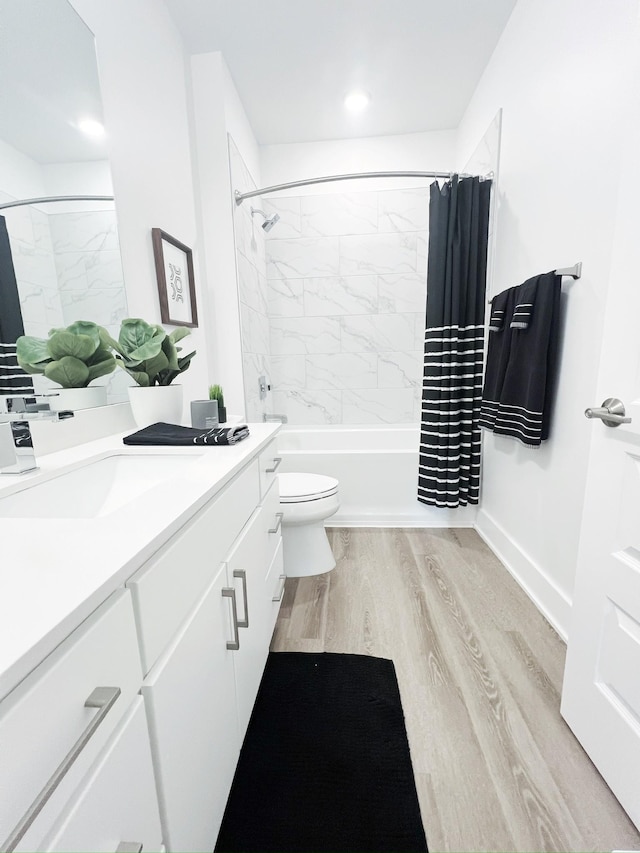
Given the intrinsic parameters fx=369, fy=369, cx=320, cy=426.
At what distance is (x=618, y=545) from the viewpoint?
35.4 inches

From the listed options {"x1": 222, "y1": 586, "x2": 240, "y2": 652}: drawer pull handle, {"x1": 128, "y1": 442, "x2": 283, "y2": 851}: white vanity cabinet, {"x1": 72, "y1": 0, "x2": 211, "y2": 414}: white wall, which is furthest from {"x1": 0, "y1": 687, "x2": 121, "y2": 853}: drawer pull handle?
{"x1": 72, "y1": 0, "x2": 211, "y2": 414}: white wall

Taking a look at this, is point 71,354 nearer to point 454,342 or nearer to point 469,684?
point 469,684

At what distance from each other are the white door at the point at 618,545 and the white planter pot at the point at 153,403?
4.33 feet

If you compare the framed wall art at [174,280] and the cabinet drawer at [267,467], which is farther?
the framed wall art at [174,280]

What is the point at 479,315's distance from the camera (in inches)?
82.5

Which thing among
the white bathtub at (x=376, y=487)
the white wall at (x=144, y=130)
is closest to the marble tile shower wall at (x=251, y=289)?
the white wall at (x=144, y=130)

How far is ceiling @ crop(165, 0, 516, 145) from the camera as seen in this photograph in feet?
5.62

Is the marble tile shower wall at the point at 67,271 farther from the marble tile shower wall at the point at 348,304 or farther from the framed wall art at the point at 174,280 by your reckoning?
the marble tile shower wall at the point at 348,304

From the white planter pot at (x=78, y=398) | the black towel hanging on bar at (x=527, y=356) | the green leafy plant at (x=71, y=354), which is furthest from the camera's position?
the black towel hanging on bar at (x=527, y=356)

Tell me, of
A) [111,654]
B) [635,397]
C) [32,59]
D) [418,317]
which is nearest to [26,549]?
[111,654]

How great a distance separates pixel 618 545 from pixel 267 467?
1010 millimetres

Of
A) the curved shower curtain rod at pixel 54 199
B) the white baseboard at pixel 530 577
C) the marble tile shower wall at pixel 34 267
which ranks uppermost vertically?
the curved shower curtain rod at pixel 54 199

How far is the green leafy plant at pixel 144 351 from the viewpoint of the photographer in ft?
4.06

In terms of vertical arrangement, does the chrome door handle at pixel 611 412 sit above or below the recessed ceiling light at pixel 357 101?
below
